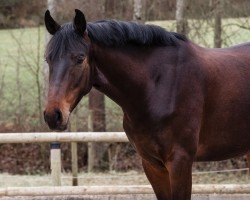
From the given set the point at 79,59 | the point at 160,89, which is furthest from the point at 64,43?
the point at 160,89

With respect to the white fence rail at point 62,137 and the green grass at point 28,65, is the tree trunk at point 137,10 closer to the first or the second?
the green grass at point 28,65

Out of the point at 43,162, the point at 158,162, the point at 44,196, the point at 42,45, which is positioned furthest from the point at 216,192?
the point at 42,45

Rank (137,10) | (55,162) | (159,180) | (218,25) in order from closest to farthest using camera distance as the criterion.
A: 1. (159,180)
2. (55,162)
3. (218,25)
4. (137,10)

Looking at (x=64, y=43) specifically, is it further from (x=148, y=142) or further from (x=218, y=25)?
(x=218, y=25)

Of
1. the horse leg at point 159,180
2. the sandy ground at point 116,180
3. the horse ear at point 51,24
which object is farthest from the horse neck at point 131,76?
the sandy ground at point 116,180

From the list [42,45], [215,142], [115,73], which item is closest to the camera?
[115,73]

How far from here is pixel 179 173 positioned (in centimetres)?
407

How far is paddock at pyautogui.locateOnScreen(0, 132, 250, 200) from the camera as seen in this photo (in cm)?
618

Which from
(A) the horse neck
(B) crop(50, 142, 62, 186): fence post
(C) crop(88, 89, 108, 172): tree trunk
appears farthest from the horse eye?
(C) crop(88, 89, 108, 172): tree trunk

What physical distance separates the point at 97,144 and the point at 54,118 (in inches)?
294

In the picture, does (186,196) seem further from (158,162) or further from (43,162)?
(43,162)

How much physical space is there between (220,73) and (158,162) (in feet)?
2.62

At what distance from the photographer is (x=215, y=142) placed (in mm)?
4434

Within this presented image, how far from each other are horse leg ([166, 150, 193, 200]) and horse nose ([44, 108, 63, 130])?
886mm
